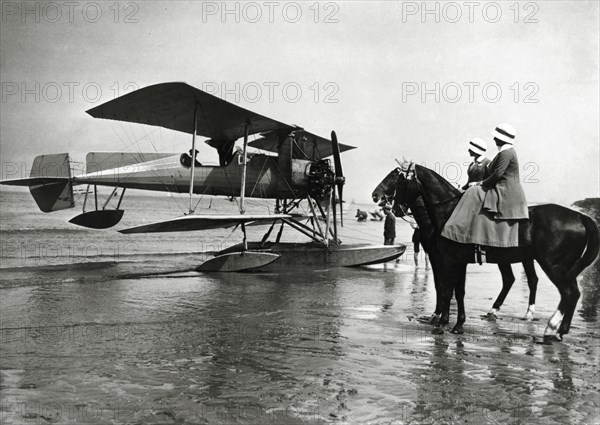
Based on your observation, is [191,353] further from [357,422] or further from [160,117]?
[160,117]

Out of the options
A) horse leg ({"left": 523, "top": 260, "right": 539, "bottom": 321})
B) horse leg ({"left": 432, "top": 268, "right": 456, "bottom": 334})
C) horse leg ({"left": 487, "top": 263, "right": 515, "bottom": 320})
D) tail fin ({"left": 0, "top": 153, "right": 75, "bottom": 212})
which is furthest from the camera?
tail fin ({"left": 0, "top": 153, "right": 75, "bottom": 212})

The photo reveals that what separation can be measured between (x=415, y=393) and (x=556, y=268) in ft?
11.4

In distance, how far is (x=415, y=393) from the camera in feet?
14.4

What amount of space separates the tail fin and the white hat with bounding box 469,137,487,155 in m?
11.8

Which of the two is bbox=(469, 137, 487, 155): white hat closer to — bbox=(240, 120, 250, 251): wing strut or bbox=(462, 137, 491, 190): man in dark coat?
bbox=(462, 137, 491, 190): man in dark coat

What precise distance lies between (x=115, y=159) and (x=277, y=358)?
11.7 metres

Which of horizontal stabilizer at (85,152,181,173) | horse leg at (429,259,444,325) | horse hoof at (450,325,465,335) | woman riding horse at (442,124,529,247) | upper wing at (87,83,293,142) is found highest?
upper wing at (87,83,293,142)

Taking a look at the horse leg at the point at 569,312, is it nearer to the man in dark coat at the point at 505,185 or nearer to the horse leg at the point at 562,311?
the horse leg at the point at 562,311

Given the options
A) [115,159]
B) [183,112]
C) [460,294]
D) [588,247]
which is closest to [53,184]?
[115,159]

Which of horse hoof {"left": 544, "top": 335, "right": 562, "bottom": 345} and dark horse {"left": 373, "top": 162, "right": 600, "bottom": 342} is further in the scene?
dark horse {"left": 373, "top": 162, "right": 600, "bottom": 342}

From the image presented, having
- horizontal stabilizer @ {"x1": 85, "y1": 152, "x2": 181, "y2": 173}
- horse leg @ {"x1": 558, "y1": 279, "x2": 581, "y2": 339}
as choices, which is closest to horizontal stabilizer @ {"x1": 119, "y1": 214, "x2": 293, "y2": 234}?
horizontal stabilizer @ {"x1": 85, "y1": 152, "x2": 181, "y2": 173}

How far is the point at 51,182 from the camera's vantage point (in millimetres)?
15453

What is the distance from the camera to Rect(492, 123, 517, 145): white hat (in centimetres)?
708

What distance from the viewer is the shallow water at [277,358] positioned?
13.0 ft
